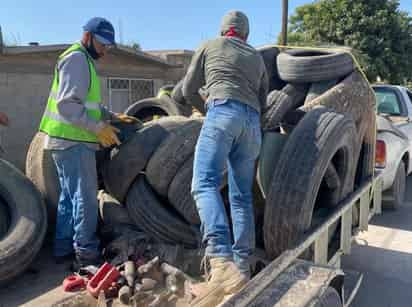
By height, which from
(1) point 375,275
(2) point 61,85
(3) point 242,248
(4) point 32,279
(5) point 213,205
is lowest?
(1) point 375,275

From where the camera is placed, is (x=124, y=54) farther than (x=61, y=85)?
Yes

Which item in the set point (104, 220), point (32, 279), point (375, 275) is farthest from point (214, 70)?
point (375, 275)

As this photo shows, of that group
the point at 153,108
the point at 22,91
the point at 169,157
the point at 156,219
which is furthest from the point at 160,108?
the point at 22,91

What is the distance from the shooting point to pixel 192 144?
3383mm

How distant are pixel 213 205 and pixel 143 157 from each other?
1.05 m

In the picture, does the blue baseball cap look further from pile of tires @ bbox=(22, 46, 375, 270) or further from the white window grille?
the white window grille

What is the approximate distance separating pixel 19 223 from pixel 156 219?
0.93 metres

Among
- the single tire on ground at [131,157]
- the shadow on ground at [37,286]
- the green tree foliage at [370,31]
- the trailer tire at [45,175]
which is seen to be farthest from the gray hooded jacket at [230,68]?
the green tree foliage at [370,31]

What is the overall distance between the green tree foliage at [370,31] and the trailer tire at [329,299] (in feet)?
58.6

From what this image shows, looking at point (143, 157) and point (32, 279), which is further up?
point (143, 157)

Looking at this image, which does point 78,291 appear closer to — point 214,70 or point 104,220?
point 104,220

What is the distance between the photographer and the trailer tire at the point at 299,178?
2773 millimetres

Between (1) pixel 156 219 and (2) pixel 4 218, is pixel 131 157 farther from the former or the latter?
(2) pixel 4 218

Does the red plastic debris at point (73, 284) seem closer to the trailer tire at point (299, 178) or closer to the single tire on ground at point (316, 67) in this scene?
the trailer tire at point (299, 178)
